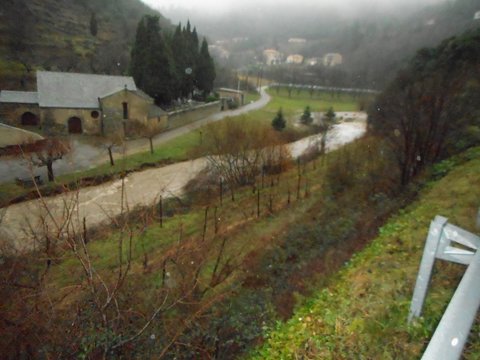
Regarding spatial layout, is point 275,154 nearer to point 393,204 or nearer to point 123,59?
point 393,204

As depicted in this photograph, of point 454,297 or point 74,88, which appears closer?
point 454,297

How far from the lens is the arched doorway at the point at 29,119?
26.3 m

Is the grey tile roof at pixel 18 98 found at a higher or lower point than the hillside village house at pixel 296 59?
lower

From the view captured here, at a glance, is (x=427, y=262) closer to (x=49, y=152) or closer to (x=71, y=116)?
(x=49, y=152)

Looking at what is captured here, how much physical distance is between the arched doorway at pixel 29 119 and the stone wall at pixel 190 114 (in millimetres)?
10464

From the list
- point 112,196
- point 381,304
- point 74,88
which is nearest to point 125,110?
point 74,88

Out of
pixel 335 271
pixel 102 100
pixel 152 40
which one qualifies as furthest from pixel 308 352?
pixel 152 40

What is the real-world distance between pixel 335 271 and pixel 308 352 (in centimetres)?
405

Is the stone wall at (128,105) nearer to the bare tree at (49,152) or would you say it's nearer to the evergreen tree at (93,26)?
the bare tree at (49,152)

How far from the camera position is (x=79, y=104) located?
2709cm

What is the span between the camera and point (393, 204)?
1291 cm

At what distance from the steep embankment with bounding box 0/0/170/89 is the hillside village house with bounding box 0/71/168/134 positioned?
7.50 m

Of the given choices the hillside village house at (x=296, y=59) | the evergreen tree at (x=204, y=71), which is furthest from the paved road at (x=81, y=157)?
the hillside village house at (x=296, y=59)

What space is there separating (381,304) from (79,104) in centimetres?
2716
